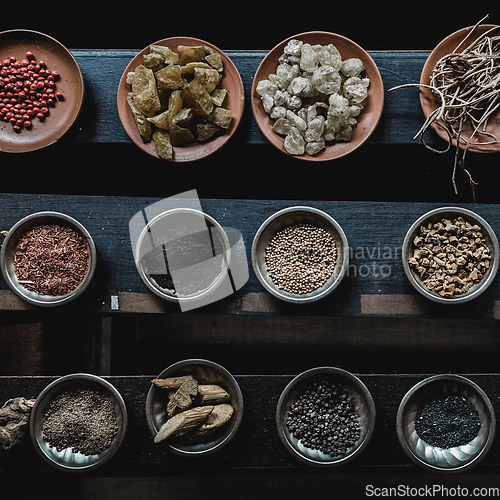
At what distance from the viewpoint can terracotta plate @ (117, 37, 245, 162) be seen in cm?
162

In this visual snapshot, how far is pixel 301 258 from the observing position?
5.30 feet

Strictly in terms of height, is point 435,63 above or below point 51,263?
above

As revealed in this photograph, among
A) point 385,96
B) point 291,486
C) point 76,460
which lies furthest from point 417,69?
point 76,460

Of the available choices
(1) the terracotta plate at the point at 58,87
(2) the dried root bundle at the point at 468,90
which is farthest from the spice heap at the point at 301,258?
(1) the terracotta plate at the point at 58,87

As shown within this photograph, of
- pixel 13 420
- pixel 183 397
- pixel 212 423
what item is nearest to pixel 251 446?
pixel 212 423

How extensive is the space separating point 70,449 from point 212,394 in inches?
22.4

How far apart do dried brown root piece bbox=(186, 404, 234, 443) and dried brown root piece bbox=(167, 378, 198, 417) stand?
0.08 meters

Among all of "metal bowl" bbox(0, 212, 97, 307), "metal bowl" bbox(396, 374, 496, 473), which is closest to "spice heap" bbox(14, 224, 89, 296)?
"metal bowl" bbox(0, 212, 97, 307)

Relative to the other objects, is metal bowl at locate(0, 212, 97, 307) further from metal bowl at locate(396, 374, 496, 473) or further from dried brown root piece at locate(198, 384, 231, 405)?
metal bowl at locate(396, 374, 496, 473)

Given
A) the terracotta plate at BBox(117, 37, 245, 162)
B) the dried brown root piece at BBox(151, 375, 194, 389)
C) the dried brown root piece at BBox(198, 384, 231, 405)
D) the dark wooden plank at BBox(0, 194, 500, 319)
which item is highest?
the terracotta plate at BBox(117, 37, 245, 162)

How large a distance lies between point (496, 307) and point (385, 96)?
2.97 ft

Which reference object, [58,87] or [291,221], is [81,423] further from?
[58,87]

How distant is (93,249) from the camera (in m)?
1.55

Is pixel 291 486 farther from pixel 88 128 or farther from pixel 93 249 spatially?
pixel 88 128
